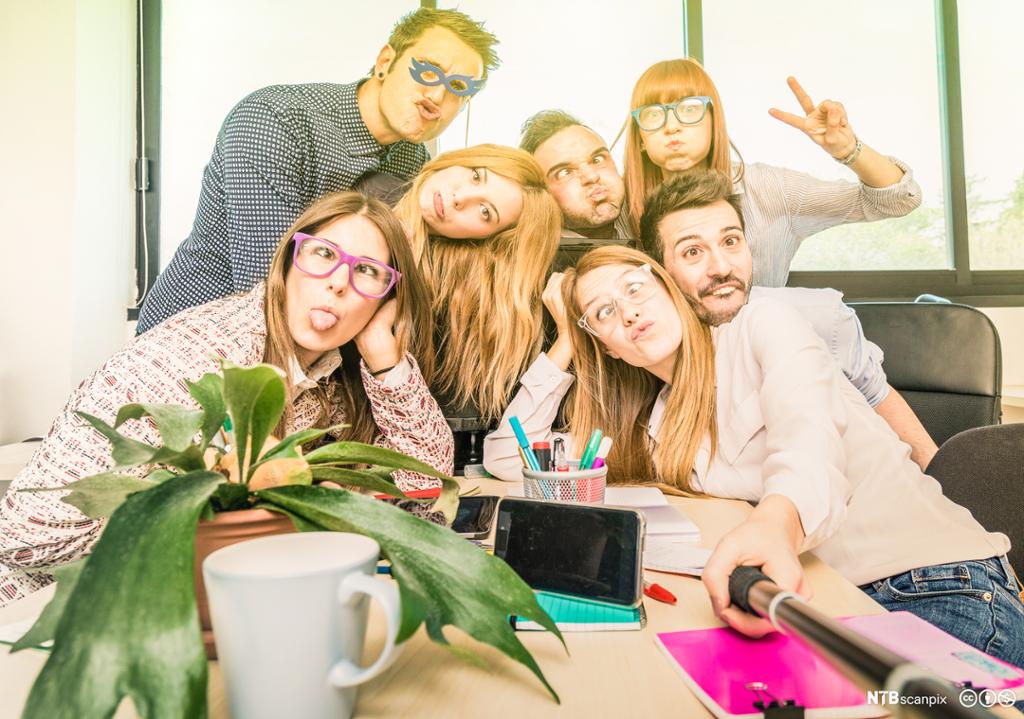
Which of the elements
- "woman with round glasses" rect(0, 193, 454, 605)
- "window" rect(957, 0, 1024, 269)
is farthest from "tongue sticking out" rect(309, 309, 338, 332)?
"window" rect(957, 0, 1024, 269)

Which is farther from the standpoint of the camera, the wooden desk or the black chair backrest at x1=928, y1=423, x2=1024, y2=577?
the black chair backrest at x1=928, y1=423, x2=1024, y2=577

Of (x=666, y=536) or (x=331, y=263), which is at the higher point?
(x=331, y=263)

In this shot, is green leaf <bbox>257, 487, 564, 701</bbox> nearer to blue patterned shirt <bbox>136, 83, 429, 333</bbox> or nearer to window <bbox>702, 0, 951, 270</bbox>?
blue patterned shirt <bbox>136, 83, 429, 333</bbox>

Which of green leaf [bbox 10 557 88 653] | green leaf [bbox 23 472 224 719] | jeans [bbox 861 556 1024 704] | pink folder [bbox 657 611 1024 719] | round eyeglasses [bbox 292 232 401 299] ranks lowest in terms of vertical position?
jeans [bbox 861 556 1024 704]

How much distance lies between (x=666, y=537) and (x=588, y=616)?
0.84ft

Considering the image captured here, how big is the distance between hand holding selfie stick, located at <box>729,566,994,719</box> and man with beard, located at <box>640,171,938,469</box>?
33.6 inches

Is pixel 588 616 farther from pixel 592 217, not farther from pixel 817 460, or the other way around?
pixel 592 217

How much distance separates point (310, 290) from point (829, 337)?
1033 mm

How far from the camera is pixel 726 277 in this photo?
3.95 ft

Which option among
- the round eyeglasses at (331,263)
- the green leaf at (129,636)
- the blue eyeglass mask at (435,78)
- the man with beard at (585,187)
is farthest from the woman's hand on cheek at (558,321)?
the green leaf at (129,636)

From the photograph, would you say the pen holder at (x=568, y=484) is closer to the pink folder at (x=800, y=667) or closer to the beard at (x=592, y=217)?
the pink folder at (x=800, y=667)

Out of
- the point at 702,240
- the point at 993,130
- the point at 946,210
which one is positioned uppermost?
the point at 993,130

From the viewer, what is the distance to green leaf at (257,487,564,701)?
34 centimetres

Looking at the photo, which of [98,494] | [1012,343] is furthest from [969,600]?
[1012,343]
